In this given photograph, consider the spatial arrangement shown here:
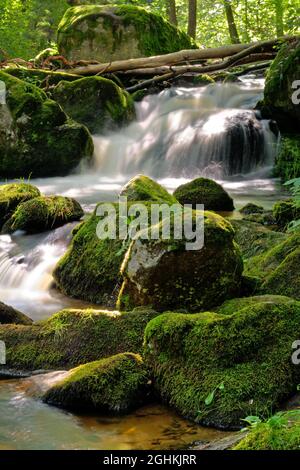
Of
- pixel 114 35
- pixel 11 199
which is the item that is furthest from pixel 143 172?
pixel 114 35

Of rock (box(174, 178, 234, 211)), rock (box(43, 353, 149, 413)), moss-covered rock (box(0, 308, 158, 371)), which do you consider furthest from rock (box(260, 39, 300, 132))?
rock (box(43, 353, 149, 413))

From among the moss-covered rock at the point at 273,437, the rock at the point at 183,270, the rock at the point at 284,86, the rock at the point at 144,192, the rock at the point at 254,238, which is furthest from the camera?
the rock at the point at 284,86

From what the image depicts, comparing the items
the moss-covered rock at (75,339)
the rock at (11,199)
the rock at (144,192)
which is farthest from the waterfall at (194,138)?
the moss-covered rock at (75,339)

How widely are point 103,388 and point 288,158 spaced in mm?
9918

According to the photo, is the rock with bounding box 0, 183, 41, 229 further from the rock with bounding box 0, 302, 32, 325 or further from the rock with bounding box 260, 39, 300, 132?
the rock with bounding box 260, 39, 300, 132

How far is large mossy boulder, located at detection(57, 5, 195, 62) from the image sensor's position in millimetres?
20234

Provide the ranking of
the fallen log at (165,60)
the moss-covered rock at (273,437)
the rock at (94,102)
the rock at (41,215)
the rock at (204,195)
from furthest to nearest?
the fallen log at (165,60)
the rock at (94,102)
the rock at (204,195)
the rock at (41,215)
the moss-covered rock at (273,437)

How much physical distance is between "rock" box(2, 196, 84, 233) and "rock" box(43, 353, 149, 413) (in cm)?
439

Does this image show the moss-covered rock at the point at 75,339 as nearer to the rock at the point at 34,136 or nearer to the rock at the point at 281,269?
the rock at the point at 281,269

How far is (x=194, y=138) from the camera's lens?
14.7 meters

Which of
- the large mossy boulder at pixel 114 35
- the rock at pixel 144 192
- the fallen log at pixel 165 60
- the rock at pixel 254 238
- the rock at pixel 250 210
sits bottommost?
the rock at pixel 254 238

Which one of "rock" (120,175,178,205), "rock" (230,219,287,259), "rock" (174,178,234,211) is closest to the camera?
"rock" (230,219,287,259)

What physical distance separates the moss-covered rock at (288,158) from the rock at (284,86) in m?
0.41

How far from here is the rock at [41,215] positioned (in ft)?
28.5
